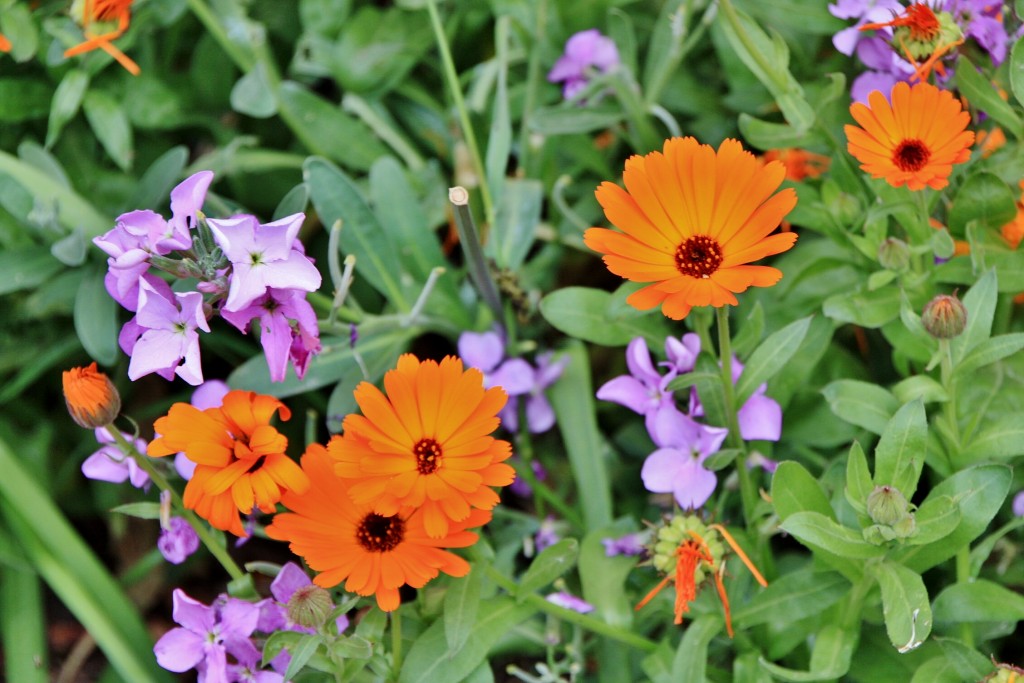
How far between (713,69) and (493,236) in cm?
54

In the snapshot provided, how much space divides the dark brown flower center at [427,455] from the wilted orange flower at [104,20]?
701 mm

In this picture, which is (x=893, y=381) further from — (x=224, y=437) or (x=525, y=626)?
(x=224, y=437)

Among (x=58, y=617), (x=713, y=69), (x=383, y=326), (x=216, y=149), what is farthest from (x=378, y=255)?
(x=58, y=617)

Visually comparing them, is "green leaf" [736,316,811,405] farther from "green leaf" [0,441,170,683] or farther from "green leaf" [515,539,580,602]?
"green leaf" [0,441,170,683]

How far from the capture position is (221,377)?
1807mm

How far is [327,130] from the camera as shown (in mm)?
1681

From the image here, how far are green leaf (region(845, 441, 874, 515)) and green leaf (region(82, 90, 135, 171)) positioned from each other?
1.13m

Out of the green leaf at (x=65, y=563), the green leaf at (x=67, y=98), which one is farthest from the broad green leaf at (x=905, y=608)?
the green leaf at (x=67, y=98)

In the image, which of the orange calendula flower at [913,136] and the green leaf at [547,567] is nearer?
the orange calendula flower at [913,136]

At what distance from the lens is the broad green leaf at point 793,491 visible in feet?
3.78

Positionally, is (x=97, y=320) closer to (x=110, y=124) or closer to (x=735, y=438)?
(x=110, y=124)

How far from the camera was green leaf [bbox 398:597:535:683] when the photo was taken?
117 centimetres

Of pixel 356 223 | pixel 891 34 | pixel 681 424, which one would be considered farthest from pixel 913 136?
pixel 356 223

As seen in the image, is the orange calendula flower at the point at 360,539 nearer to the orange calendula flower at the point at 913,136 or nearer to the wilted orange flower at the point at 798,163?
the orange calendula flower at the point at 913,136
